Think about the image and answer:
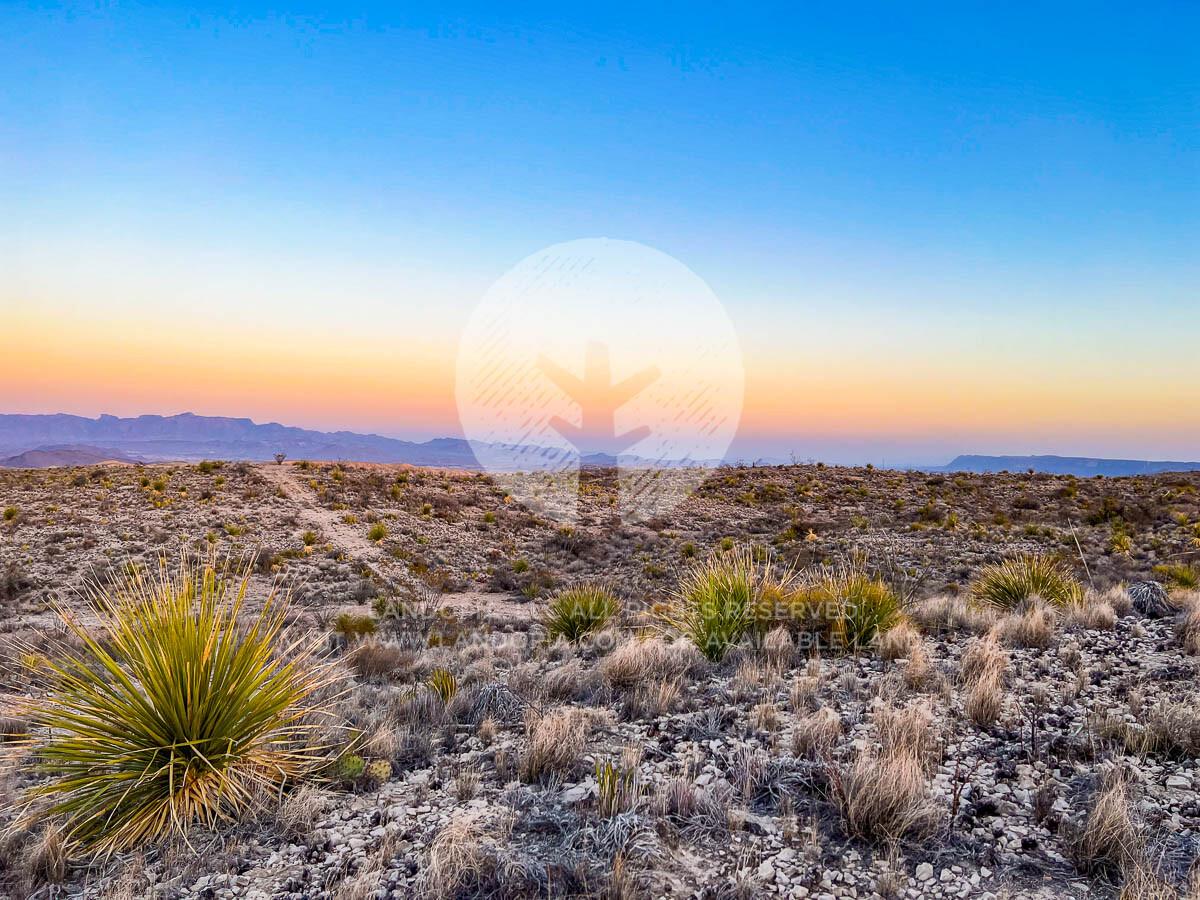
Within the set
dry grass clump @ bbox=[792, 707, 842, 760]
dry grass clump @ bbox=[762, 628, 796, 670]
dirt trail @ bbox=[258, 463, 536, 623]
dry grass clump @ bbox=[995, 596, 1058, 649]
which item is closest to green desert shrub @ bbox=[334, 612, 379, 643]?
dirt trail @ bbox=[258, 463, 536, 623]

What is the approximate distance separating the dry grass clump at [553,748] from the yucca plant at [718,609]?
2.93 meters

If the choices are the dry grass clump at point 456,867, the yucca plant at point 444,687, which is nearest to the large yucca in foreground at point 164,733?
the dry grass clump at point 456,867

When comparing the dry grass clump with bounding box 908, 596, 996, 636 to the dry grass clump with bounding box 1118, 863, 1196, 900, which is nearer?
the dry grass clump with bounding box 1118, 863, 1196, 900

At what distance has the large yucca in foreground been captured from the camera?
12.7ft

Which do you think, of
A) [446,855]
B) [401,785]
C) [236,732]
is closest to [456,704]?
[401,785]

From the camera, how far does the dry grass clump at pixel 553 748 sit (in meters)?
4.52

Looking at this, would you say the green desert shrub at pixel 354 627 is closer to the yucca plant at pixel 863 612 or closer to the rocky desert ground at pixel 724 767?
the rocky desert ground at pixel 724 767

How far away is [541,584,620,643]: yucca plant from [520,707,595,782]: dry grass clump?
16.1ft

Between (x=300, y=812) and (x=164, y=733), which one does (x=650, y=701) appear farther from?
(x=164, y=733)

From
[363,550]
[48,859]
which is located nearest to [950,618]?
[48,859]

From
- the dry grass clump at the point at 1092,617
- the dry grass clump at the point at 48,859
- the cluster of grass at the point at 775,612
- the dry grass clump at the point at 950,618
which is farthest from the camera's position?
the dry grass clump at the point at 950,618

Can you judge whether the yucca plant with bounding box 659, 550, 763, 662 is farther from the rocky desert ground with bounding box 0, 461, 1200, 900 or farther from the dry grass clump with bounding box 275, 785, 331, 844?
the dry grass clump with bounding box 275, 785, 331, 844

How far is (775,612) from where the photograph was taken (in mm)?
8508

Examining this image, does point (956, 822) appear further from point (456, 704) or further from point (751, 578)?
point (751, 578)
